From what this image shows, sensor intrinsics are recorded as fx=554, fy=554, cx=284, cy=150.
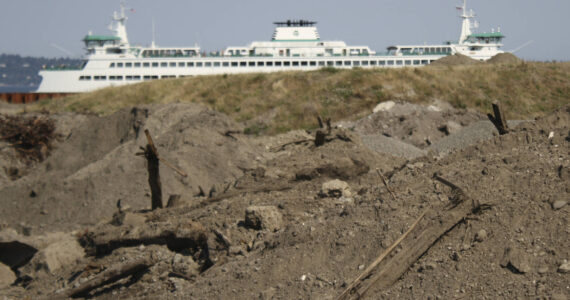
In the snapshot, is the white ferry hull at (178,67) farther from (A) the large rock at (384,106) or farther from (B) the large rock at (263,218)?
(B) the large rock at (263,218)

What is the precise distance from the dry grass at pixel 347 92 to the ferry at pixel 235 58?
19102 mm

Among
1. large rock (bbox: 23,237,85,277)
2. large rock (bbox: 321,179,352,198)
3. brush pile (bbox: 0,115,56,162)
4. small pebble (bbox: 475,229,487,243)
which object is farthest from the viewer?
brush pile (bbox: 0,115,56,162)

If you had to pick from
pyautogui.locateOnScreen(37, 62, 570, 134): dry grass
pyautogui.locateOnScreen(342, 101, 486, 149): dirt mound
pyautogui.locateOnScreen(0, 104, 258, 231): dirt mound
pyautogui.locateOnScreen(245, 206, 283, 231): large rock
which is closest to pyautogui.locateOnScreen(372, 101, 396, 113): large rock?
pyautogui.locateOnScreen(342, 101, 486, 149): dirt mound

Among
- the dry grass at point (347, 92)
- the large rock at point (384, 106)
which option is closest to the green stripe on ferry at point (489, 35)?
the dry grass at point (347, 92)

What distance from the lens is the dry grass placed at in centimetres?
2705

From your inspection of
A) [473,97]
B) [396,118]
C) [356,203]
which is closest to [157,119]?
[396,118]

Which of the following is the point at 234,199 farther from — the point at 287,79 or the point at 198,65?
the point at 198,65

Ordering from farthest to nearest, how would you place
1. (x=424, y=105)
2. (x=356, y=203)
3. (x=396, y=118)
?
(x=424, y=105) → (x=396, y=118) → (x=356, y=203)

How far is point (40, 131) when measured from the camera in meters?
24.3

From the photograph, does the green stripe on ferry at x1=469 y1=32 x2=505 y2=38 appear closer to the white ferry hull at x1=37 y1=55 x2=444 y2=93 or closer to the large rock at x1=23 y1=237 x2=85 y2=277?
the white ferry hull at x1=37 y1=55 x2=444 y2=93

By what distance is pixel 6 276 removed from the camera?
9.47m

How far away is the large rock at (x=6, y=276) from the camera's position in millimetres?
9291

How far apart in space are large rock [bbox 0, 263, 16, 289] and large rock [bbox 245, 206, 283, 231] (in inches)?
177

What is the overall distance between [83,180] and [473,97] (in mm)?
20521
